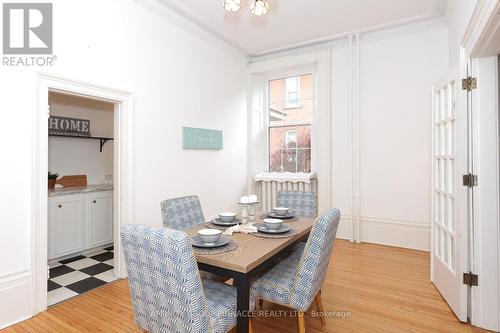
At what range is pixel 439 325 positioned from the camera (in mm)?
2119

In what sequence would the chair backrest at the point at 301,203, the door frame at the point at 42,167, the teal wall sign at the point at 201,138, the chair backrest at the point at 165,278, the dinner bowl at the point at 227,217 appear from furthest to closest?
the teal wall sign at the point at 201,138 → the chair backrest at the point at 301,203 → the dinner bowl at the point at 227,217 → the door frame at the point at 42,167 → the chair backrest at the point at 165,278

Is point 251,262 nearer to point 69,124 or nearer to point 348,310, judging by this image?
point 348,310

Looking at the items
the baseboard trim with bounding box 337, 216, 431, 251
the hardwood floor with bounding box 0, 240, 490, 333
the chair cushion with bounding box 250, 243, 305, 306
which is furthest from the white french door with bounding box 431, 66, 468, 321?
the chair cushion with bounding box 250, 243, 305, 306

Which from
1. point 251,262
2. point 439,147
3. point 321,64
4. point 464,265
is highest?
point 321,64

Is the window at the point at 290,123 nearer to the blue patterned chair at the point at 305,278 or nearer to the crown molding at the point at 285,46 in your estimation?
→ the crown molding at the point at 285,46

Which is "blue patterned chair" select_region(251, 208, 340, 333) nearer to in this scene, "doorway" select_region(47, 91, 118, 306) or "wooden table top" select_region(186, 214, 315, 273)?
"wooden table top" select_region(186, 214, 315, 273)

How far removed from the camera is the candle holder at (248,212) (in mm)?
2388

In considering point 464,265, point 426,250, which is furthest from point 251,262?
point 426,250

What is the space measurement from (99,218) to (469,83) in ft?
14.0

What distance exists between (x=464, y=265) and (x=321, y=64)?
3296mm

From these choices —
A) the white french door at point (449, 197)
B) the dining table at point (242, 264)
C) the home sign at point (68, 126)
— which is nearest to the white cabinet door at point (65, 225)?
the home sign at point (68, 126)

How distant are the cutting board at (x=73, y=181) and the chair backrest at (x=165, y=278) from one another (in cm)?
310

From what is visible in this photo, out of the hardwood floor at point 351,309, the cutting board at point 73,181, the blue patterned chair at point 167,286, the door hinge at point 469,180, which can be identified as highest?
the door hinge at point 469,180

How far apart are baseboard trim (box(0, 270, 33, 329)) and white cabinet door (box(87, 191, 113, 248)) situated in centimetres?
146
